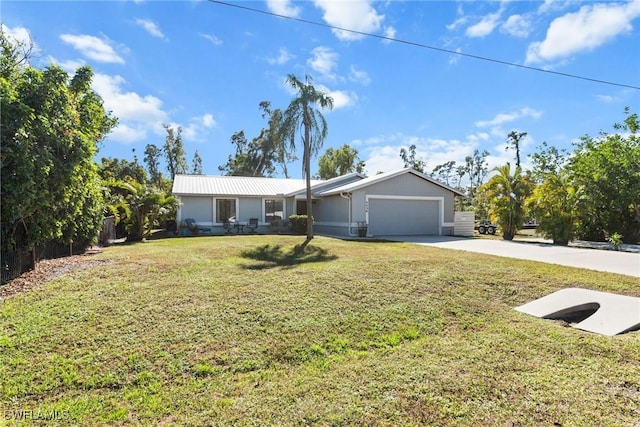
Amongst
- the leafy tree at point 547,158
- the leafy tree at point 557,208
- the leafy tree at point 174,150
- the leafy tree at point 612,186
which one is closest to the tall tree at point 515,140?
the leafy tree at point 547,158

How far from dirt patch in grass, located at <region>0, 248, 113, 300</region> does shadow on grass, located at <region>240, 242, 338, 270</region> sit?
3.64 metres

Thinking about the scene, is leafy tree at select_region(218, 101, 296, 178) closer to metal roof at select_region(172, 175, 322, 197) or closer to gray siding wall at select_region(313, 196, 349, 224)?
metal roof at select_region(172, 175, 322, 197)

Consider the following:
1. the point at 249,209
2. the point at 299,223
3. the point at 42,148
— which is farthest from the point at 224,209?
the point at 42,148

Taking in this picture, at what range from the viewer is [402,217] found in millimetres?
18656

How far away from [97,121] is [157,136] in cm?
3725

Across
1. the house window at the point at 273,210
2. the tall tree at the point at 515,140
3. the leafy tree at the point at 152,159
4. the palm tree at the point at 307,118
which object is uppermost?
the tall tree at the point at 515,140

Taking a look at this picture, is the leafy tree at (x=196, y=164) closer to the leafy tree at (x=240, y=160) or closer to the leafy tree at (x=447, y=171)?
the leafy tree at (x=240, y=160)

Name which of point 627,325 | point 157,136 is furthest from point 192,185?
point 157,136

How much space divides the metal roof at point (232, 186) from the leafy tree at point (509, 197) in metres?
11.4

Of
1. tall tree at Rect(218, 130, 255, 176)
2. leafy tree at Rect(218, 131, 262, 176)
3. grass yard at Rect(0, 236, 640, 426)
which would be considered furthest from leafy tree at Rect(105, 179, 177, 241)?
tall tree at Rect(218, 130, 255, 176)

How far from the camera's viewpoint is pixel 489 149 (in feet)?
191

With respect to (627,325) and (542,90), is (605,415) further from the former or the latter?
(542,90)

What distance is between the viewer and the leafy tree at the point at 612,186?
1383 centimetres

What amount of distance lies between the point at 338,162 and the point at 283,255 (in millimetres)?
31439
